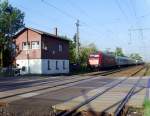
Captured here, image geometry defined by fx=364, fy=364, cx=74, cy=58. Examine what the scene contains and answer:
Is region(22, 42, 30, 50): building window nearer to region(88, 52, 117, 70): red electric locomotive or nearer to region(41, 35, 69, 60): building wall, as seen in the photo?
region(41, 35, 69, 60): building wall

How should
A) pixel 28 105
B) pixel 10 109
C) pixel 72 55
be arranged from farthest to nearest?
pixel 72 55 → pixel 28 105 → pixel 10 109

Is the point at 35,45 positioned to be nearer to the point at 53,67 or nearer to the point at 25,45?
the point at 25,45

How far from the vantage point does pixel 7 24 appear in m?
61.0

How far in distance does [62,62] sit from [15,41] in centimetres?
849

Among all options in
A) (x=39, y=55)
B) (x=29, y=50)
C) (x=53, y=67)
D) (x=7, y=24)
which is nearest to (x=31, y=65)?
(x=39, y=55)

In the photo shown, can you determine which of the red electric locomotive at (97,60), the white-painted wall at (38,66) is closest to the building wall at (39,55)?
the white-painted wall at (38,66)

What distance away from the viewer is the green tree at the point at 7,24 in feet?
188

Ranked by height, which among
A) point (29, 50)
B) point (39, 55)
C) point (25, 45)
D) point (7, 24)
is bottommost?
point (39, 55)

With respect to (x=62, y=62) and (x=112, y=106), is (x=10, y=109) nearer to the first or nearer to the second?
(x=112, y=106)

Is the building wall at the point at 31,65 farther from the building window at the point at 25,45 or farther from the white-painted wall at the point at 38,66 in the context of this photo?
the building window at the point at 25,45

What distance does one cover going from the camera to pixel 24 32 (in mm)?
55875

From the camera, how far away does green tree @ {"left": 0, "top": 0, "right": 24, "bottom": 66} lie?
188ft

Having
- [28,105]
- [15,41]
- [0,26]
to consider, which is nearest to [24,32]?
[15,41]

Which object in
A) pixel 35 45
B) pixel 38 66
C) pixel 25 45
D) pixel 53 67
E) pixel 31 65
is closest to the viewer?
pixel 38 66
